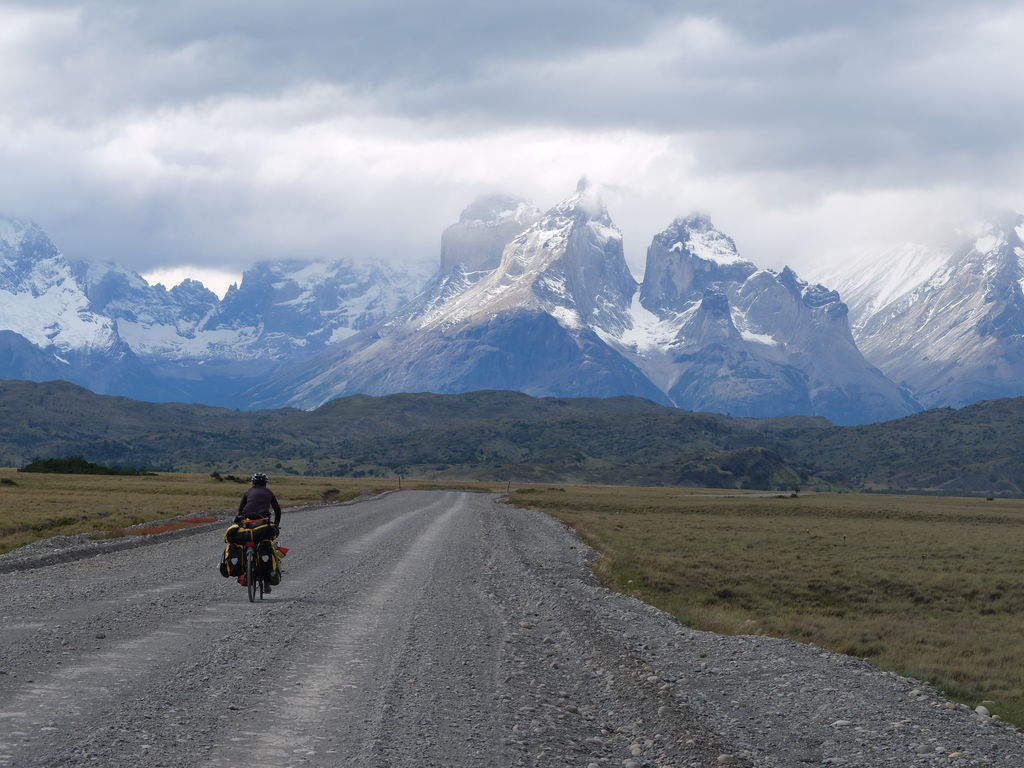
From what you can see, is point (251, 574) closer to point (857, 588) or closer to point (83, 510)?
point (857, 588)

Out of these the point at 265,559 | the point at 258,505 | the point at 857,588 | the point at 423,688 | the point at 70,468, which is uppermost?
the point at 258,505

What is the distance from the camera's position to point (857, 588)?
129 feet

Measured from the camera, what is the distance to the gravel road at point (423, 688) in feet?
38.8

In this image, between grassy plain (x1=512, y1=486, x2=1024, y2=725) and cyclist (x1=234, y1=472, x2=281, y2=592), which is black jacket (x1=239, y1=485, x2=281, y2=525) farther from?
grassy plain (x1=512, y1=486, x2=1024, y2=725)

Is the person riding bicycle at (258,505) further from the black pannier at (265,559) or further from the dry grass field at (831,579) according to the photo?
the dry grass field at (831,579)

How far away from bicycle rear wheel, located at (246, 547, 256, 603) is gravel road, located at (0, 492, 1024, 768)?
426 mm

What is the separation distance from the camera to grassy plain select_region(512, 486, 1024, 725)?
23.8m

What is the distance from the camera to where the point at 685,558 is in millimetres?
45969

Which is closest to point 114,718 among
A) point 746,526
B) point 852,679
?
point 852,679

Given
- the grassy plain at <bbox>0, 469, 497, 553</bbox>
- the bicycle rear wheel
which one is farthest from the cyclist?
the grassy plain at <bbox>0, 469, 497, 553</bbox>

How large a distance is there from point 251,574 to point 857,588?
2356cm

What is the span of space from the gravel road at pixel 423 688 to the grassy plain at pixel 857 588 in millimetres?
3253

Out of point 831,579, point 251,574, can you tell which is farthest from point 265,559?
point 831,579

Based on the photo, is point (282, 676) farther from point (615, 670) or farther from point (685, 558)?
point (685, 558)
